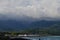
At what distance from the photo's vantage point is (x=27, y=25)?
1738 mm

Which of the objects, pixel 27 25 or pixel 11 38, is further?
pixel 11 38

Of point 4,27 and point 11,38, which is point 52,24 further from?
point 11,38

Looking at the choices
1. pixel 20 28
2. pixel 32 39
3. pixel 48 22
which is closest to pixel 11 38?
pixel 32 39

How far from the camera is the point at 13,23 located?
1.70 metres

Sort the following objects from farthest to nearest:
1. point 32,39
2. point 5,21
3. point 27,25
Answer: point 32,39 < point 27,25 < point 5,21

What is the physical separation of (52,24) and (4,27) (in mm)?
591

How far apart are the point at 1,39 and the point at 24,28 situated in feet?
4.81

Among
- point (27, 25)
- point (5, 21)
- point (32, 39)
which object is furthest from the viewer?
point (32, 39)

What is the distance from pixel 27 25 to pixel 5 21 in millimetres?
275

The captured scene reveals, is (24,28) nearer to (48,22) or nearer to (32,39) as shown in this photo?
(48,22)

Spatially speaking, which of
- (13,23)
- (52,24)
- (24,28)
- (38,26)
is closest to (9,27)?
(13,23)

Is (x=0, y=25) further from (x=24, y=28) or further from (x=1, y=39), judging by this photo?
(x=1, y=39)

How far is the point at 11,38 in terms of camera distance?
3.11m

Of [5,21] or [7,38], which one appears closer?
[5,21]
